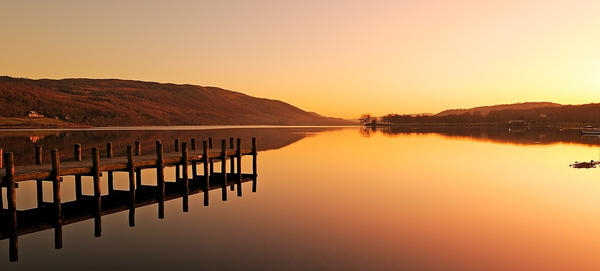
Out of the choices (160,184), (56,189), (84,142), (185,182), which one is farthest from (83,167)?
(84,142)

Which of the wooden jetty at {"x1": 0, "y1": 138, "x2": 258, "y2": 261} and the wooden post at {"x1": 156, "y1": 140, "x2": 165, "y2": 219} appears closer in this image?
the wooden jetty at {"x1": 0, "y1": 138, "x2": 258, "y2": 261}

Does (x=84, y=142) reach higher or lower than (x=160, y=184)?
lower

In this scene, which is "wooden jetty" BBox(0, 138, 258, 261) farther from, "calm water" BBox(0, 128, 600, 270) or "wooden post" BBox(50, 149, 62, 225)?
"calm water" BBox(0, 128, 600, 270)

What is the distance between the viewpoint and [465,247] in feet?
53.0

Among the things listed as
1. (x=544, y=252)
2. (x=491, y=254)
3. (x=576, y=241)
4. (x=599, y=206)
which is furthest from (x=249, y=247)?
(x=599, y=206)

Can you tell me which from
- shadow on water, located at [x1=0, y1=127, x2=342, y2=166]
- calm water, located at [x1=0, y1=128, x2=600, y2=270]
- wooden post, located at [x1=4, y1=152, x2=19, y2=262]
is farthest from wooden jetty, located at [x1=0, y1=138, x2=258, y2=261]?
shadow on water, located at [x1=0, y1=127, x2=342, y2=166]

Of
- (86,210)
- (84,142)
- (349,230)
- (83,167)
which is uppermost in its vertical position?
(83,167)

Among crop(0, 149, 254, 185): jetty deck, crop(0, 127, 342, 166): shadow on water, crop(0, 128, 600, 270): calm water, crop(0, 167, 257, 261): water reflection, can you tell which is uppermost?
crop(0, 149, 254, 185): jetty deck

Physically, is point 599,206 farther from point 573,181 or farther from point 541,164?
point 541,164

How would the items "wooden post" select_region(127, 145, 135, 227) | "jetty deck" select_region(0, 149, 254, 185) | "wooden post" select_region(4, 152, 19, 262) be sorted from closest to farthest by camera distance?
"wooden post" select_region(4, 152, 19, 262)
"jetty deck" select_region(0, 149, 254, 185)
"wooden post" select_region(127, 145, 135, 227)

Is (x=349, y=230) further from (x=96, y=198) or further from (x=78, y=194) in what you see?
(x=78, y=194)

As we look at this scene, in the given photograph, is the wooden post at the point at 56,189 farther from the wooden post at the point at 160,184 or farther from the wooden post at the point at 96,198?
the wooden post at the point at 160,184

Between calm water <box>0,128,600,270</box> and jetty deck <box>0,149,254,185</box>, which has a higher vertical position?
jetty deck <box>0,149,254,185</box>

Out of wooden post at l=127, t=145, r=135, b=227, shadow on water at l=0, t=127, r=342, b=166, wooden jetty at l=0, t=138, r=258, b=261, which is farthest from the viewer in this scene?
shadow on water at l=0, t=127, r=342, b=166
